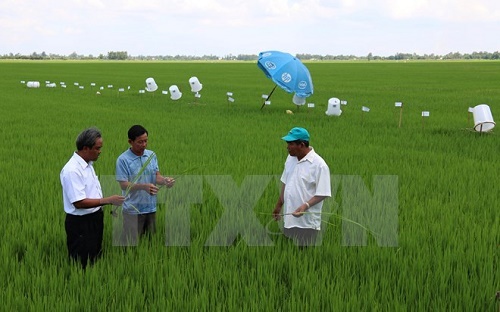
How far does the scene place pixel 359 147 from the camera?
8688mm

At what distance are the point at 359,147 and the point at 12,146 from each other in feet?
19.2

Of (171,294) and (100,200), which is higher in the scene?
(100,200)

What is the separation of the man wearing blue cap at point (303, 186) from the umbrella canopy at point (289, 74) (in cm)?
888

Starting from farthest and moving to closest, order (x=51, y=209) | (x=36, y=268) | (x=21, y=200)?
(x=21, y=200) → (x=51, y=209) → (x=36, y=268)

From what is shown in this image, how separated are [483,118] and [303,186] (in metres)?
7.56

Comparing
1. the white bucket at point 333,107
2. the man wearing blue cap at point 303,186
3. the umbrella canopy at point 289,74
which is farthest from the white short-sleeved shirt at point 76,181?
the white bucket at point 333,107

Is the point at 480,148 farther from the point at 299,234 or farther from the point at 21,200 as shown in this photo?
the point at 21,200

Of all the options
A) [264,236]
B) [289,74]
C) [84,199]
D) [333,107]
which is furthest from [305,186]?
[333,107]

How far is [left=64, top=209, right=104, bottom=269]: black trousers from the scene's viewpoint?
10.8 feet

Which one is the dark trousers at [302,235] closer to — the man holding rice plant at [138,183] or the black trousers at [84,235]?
the man holding rice plant at [138,183]

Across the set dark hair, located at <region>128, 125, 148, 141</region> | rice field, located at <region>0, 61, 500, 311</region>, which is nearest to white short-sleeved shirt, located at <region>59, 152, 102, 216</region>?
dark hair, located at <region>128, 125, 148, 141</region>

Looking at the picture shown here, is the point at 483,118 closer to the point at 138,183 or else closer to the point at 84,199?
the point at 138,183

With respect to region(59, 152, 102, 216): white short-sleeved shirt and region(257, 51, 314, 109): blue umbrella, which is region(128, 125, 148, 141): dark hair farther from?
region(257, 51, 314, 109): blue umbrella

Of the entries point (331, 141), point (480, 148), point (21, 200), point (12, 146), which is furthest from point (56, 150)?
point (480, 148)
